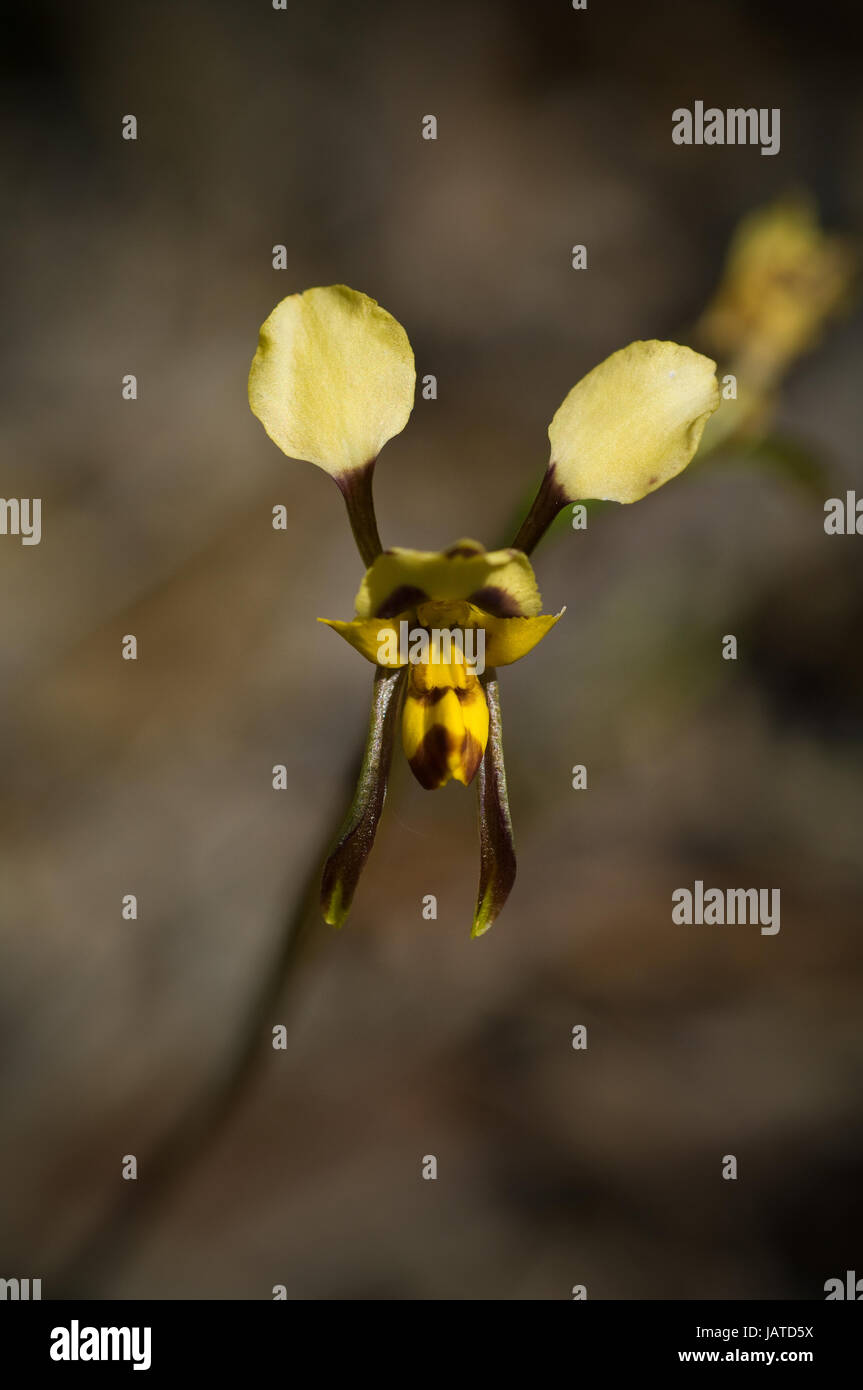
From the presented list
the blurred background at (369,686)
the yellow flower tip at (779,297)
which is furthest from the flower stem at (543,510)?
the yellow flower tip at (779,297)

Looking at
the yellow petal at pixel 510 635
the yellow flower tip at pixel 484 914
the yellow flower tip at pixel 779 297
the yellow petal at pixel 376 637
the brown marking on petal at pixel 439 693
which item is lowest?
the yellow flower tip at pixel 484 914

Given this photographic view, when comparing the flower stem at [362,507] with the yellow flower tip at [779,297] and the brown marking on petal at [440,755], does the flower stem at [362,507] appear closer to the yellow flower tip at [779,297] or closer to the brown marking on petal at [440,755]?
the brown marking on petal at [440,755]

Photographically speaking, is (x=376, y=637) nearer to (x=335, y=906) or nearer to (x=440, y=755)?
(x=440, y=755)

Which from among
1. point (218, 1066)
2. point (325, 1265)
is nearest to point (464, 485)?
point (218, 1066)

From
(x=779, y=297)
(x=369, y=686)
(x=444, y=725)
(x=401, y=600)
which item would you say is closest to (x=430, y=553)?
(x=401, y=600)

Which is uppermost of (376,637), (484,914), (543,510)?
(543,510)

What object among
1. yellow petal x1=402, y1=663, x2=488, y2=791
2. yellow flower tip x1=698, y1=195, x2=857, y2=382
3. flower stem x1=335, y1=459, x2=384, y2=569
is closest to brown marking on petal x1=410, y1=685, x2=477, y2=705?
yellow petal x1=402, y1=663, x2=488, y2=791
